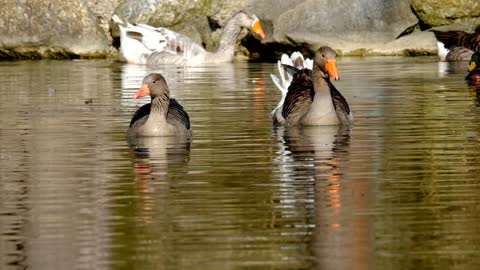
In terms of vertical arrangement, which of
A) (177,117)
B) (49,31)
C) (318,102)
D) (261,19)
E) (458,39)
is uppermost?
(261,19)

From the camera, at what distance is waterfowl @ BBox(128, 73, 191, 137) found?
1656cm

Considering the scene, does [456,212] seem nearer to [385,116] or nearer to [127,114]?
[385,116]

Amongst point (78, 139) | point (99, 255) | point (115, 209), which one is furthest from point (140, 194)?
point (78, 139)

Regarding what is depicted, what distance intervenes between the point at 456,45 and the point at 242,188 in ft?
60.3

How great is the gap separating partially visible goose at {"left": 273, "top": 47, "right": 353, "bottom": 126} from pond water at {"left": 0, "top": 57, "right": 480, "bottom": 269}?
0.27 m

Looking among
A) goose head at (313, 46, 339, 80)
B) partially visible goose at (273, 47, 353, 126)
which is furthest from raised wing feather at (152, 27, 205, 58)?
goose head at (313, 46, 339, 80)

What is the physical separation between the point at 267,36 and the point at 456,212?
22971mm

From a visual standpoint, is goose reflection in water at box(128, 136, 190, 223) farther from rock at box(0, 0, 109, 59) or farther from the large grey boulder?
rock at box(0, 0, 109, 59)

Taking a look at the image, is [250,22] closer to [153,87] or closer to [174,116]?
[153,87]

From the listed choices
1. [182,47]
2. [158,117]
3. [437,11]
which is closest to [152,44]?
[182,47]

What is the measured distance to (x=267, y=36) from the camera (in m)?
33.5

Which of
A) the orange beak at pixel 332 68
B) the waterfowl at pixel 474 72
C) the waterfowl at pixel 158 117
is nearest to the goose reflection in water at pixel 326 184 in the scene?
the orange beak at pixel 332 68

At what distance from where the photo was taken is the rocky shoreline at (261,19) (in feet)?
107

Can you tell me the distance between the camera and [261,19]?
1342 inches
